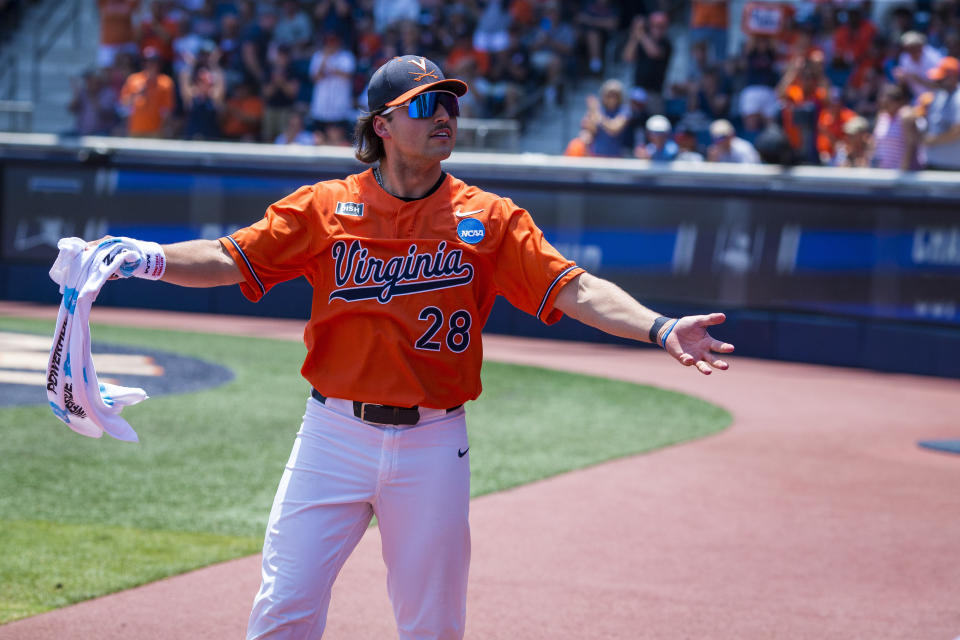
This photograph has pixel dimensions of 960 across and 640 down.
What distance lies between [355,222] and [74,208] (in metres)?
12.5

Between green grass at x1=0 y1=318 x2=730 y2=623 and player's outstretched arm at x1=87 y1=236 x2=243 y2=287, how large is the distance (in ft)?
6.54

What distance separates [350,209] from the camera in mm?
3537

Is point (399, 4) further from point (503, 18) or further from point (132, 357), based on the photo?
point (132, 357)

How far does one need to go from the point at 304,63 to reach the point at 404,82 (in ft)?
49.9

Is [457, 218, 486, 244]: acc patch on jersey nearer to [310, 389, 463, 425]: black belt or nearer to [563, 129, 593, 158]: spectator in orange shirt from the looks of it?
[310, 389, 463, 425]: black belt

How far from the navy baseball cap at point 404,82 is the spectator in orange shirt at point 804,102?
10776 millimetres

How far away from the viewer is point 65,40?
21.9m

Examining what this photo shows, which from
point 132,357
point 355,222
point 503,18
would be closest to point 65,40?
point 503,18

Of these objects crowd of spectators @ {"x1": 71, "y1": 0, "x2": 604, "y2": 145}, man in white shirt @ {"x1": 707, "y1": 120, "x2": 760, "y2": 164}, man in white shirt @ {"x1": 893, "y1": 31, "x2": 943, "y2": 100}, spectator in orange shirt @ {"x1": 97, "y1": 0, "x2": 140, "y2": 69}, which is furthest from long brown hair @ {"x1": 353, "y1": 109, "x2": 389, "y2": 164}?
spectator in orange shirt @ {"x1": 97, "y1": 0, "x2": 140, "y2": 69}

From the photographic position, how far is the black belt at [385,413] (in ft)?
11.0

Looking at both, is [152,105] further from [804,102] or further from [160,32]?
[804,102]

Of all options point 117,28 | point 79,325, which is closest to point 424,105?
point 79,325

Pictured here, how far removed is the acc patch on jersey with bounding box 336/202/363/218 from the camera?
3.53 metres

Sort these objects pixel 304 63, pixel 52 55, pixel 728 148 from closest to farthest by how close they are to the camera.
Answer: pixel 728 148 < pixel 304 63 < pixel 52 55
